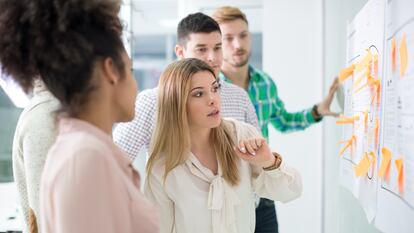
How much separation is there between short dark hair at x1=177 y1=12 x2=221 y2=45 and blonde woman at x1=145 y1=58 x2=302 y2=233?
15.6 inches

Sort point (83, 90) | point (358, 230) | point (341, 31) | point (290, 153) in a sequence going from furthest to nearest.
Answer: point (290, 153)
point (341, 31)
point (358, 230)
point (83, 90)

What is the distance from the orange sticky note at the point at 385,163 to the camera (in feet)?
4.08

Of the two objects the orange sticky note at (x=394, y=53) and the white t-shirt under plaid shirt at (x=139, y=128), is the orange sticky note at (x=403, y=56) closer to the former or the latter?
the orange sticky note at (x=394, y=53)

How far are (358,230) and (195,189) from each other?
2.34ft

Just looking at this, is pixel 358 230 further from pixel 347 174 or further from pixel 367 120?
pixel 367 120

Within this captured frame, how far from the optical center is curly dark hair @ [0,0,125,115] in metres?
0.78

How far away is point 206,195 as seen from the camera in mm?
1488

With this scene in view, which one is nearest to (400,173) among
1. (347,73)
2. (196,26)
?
(347,73)

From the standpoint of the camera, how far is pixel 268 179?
1523mm

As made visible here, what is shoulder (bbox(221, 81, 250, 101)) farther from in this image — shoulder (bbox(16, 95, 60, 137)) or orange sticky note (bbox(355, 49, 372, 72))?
shoulder (bbox(16, 95, 60, 137))

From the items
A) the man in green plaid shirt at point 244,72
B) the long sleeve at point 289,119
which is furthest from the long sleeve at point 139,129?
the long sleeve at point 289,119

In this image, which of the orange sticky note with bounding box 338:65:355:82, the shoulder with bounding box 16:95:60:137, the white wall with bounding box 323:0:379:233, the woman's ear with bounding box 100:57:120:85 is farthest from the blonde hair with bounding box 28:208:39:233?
the orange sticky note with bounding box 338:65:355:82

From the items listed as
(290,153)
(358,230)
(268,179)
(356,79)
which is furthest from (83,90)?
(290,153)

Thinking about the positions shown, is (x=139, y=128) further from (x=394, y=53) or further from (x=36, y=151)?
(x=394, y=53)
